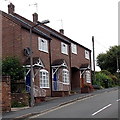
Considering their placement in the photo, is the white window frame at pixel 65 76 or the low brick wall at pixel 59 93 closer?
the low brick wall at pixel 59 93

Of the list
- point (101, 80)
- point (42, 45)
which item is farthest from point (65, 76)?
point (101, 80)

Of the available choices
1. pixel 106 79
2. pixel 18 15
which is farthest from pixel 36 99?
pixel 106 79

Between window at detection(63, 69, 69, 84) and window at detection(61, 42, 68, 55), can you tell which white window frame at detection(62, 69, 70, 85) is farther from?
window at detection(61, 42, 68, 55)

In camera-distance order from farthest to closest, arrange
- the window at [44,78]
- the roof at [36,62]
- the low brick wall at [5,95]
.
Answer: the window at [44,78] < the roof at [36,62] < the low brick wall at [5,95]

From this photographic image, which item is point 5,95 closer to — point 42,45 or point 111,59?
point 42,45

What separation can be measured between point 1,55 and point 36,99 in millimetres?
6486

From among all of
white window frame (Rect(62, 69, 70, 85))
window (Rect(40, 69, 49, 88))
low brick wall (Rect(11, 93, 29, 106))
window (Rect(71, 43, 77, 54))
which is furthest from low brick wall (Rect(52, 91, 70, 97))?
window (Rect(71, 43, 77, 54))

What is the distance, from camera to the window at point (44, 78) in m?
30.6

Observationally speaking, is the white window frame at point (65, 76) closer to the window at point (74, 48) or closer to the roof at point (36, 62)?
the window at point (74, 48)

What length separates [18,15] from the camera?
35781 millimetres

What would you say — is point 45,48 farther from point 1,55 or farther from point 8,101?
point 8,101

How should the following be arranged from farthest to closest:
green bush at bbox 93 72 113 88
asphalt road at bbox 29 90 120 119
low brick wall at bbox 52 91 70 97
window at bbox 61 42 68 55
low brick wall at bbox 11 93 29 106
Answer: green bush at bbox 93 72 113 88, window at bbox 61 42 68 55, low brick wall at bbox 52 91 70 97, low brick wall at bbox 11 93 29 106, asphalt road at bbox 29 90 120 119

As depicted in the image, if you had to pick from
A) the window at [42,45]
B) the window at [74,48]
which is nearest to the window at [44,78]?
the window at [42,45]

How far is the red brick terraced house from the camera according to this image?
93.9 feet
